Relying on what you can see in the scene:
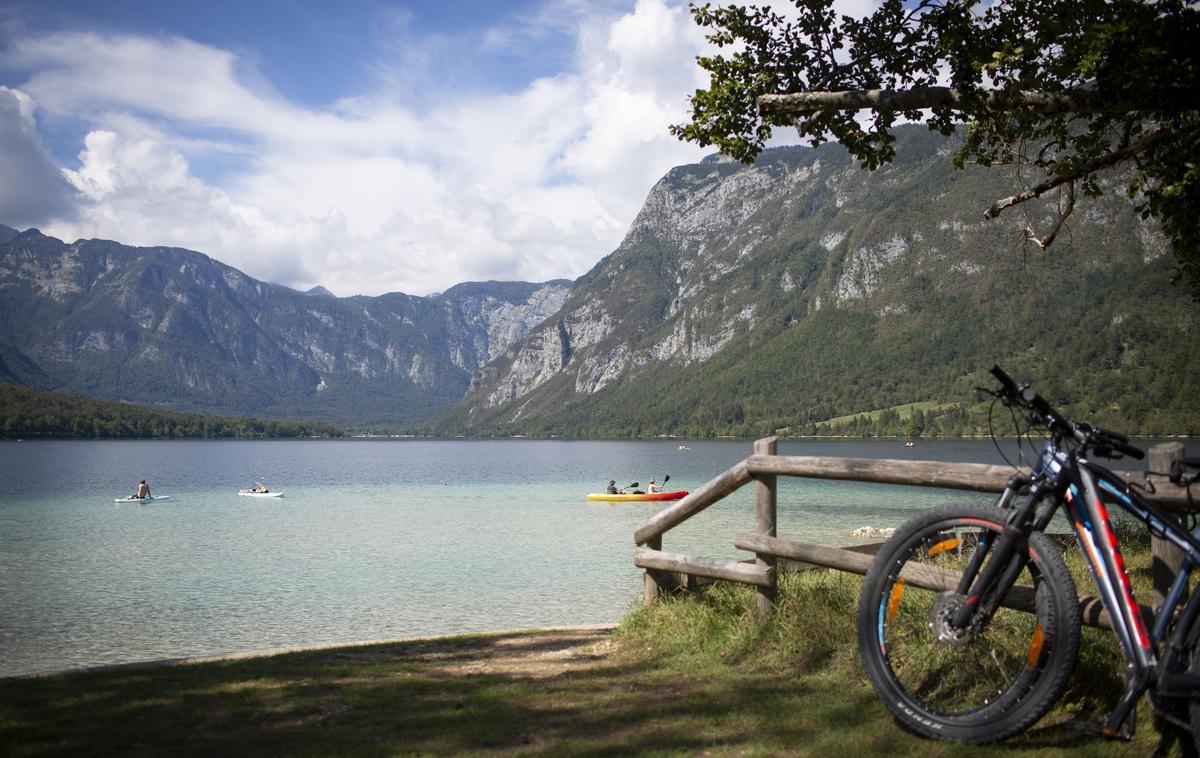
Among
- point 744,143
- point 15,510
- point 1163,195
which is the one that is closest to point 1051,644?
point 744,143

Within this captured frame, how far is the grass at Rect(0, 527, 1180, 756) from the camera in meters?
4.63

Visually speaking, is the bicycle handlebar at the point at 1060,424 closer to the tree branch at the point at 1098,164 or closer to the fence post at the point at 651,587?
the fence post at the point at 651,587

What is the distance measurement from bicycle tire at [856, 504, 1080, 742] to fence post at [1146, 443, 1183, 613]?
0.63 metres

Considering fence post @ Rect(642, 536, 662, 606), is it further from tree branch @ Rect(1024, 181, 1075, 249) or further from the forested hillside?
the forested hillside

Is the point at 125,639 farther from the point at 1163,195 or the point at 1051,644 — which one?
the point at 1163,195

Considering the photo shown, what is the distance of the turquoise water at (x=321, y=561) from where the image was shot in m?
16.3

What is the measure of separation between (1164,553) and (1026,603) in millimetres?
Result: 758

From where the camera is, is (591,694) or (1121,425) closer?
(591,694)

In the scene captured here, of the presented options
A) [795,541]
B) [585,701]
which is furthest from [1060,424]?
[585,701]

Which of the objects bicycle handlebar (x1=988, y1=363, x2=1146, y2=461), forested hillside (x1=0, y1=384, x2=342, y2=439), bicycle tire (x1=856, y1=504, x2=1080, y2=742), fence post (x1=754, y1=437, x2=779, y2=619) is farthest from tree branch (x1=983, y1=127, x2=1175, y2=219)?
forested hillside (x1=0, y1=384, x2=342, y2=439)

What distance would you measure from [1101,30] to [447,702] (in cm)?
917

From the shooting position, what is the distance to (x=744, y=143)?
36.2ft

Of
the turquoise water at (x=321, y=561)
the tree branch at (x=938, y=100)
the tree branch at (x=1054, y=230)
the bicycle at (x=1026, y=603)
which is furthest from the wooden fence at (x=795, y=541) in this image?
the tree branch at (x=1054, y=230)

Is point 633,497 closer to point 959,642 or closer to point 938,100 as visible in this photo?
point 938,100
